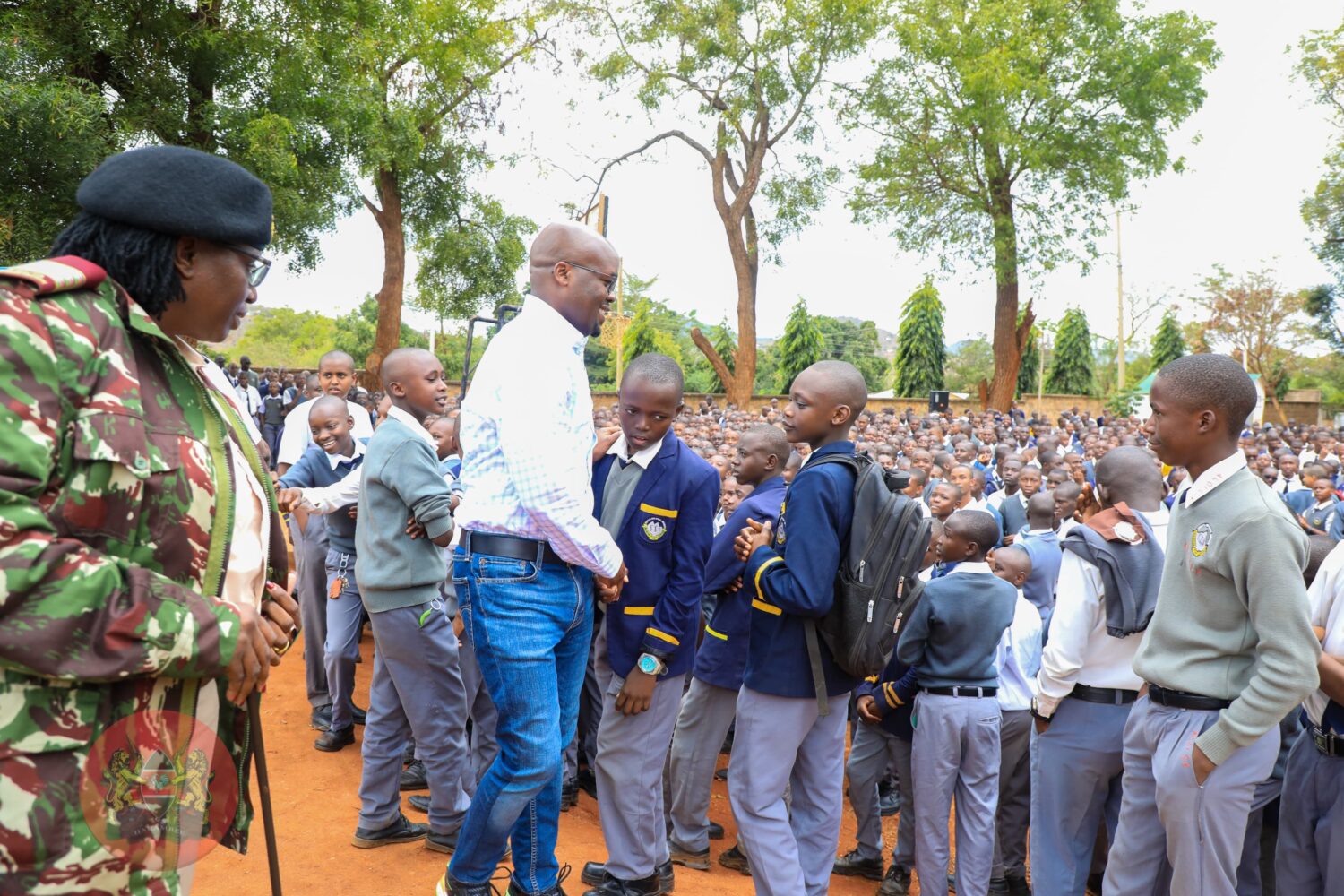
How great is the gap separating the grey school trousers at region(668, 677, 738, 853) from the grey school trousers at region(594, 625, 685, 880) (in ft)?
2.13

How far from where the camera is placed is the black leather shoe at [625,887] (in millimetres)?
3832

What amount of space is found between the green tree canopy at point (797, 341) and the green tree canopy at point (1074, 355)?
1407cm

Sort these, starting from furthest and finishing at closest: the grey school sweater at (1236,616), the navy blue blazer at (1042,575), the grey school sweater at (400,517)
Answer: the navy blue blazer at (1042,575), the grey school sweater at (400,517), the grey school sweater at (1236,616)

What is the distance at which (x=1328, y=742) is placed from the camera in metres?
3.15

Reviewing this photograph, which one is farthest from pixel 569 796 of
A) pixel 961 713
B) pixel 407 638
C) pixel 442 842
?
pixel 961 713

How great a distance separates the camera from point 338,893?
3838 mm

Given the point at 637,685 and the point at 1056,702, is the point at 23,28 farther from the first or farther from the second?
the point at 1056,702

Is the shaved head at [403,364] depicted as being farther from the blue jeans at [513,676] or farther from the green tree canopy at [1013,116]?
the green tree canopy at [1013,116]

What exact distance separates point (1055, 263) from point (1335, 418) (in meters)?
18.3

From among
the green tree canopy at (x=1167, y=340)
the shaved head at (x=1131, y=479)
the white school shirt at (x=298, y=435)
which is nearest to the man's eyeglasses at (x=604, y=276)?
the shaved head at (x=1131, y=479)

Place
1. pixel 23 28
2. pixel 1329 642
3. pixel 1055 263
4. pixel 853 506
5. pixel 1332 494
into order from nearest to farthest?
pixel 1329 642 < pixel 853 506 < pixel 1332 494 < pixel 23 28 < pixel 1055 263

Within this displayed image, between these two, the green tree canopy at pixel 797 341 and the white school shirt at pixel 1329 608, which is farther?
the green tree canopy at pixel 797 341

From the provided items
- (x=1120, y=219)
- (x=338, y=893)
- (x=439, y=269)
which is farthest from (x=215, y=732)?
(x=1120, y=219)

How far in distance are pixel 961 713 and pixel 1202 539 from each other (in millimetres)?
1526
